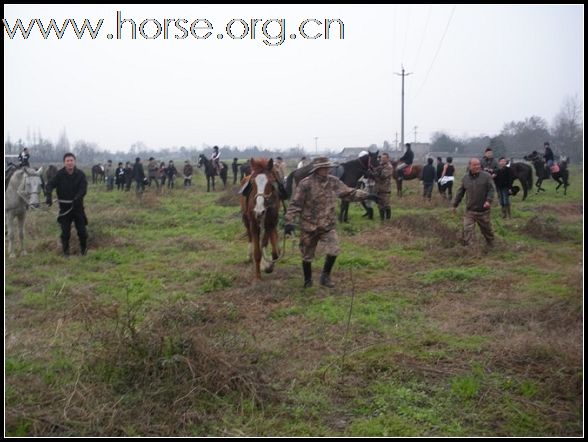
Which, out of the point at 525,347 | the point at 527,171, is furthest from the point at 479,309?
the point at 527,171

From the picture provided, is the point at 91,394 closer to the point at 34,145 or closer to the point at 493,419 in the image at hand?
the point at 493,419

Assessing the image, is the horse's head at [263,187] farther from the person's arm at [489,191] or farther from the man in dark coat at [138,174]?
the man in dark coat at [138,174]

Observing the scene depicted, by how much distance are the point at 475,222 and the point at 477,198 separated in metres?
0.54

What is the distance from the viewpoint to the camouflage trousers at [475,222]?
1005 centimetres

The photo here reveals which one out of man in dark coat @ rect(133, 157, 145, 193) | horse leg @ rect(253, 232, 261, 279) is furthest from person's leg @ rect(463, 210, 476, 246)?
man in dark coat @ rect(133, 157, 145, 193)

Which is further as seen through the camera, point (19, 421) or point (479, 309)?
point (479, 309)

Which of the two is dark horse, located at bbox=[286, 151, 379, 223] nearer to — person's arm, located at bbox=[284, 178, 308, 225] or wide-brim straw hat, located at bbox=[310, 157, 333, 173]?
Answer: wide-brim straw hat, located at bbox=[310, 157, 333, 173]

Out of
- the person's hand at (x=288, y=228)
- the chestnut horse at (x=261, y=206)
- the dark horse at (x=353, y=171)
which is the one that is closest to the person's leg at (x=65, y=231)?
the chestnut horse at (x=261, y=206)

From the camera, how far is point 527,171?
64.3 feet

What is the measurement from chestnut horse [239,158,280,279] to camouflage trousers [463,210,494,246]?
3738mm

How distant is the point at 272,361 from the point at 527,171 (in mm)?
17095

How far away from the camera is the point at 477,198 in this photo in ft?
32.6

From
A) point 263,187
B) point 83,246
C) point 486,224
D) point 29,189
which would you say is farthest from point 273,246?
point 29,189

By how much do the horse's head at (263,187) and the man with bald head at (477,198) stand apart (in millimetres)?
3734
